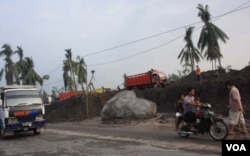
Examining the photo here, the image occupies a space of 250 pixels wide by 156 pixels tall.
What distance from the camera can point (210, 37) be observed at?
50312 millimetres

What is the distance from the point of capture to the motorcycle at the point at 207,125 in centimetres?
1343

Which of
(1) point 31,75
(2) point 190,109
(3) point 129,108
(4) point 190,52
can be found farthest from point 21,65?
(2) point 190,109

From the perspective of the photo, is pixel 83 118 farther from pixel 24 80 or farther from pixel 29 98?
pixel 24 80

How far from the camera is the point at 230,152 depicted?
703 centimetres

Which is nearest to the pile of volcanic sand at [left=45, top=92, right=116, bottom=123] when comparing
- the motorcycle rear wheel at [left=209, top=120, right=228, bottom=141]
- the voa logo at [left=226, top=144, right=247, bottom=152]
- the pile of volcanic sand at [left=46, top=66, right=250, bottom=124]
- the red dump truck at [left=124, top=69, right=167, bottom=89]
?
the pile of volcanic sand at [left=46, top=66, right=250, bottom=124]

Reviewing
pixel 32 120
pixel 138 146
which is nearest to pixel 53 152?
pixel 138 146

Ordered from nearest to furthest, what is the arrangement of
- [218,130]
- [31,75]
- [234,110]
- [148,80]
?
[218,130] < [234,110] < [148,80] < [31,75]

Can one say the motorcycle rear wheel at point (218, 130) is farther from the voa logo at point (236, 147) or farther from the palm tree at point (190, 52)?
the palm tree at point (190, 52)

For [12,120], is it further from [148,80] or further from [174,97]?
[148,80]

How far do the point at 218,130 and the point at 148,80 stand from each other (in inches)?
1212

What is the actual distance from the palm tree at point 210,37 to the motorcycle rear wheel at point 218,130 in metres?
37.9

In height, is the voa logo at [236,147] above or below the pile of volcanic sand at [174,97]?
below

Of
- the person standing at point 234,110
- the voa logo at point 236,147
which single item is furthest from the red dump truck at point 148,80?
the voa logo at point 236,147

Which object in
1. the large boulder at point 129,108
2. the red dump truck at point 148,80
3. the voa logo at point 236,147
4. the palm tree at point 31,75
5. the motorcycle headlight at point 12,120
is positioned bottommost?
the voa logo at point 236,147
